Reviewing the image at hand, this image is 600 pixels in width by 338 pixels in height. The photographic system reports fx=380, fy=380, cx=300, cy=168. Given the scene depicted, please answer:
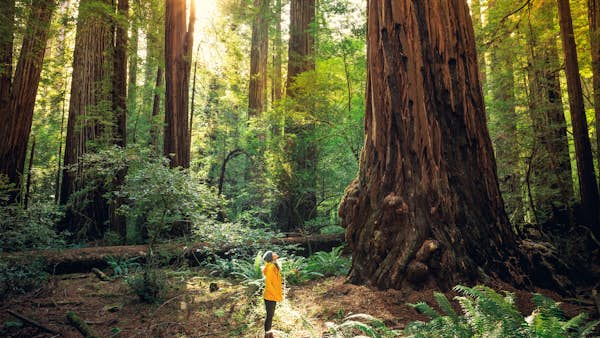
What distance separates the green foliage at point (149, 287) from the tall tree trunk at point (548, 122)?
857 cm

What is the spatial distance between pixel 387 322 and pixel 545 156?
24.4 feet

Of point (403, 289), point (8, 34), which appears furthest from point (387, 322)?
point (8, 34)

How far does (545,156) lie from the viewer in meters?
9.20

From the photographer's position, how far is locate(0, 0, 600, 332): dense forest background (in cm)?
527

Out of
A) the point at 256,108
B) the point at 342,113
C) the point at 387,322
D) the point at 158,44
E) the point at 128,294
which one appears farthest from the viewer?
the point at 256,108

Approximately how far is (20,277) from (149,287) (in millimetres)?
2183

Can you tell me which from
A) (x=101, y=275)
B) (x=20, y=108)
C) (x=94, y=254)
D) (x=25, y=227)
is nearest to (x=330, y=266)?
(x=101, y=275)

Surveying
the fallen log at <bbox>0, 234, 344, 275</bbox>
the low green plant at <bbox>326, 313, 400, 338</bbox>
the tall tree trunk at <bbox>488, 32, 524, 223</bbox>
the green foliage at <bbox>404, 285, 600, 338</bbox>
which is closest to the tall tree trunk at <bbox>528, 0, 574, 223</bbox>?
the tall tree trunk at <bbox>488, 32, 524, 223</bbox>

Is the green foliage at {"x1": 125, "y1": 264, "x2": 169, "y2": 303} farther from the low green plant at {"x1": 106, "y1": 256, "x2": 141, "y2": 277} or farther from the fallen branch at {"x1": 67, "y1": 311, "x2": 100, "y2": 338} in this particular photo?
the low green plant at {"x1": 106, "y1": 256, "x2": 141, "y2": 277}

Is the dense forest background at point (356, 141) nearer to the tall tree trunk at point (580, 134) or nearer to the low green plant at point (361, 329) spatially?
the tall tree trunk at point (580, 134)

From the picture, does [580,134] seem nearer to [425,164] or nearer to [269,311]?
[425,164]

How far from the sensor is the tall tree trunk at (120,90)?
1015 cm

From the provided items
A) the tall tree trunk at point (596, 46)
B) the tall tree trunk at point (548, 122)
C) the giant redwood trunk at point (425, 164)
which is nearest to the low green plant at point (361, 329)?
the giant redwood trunk at point (425, 164)

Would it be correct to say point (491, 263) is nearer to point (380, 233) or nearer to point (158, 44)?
point (380, 233)
